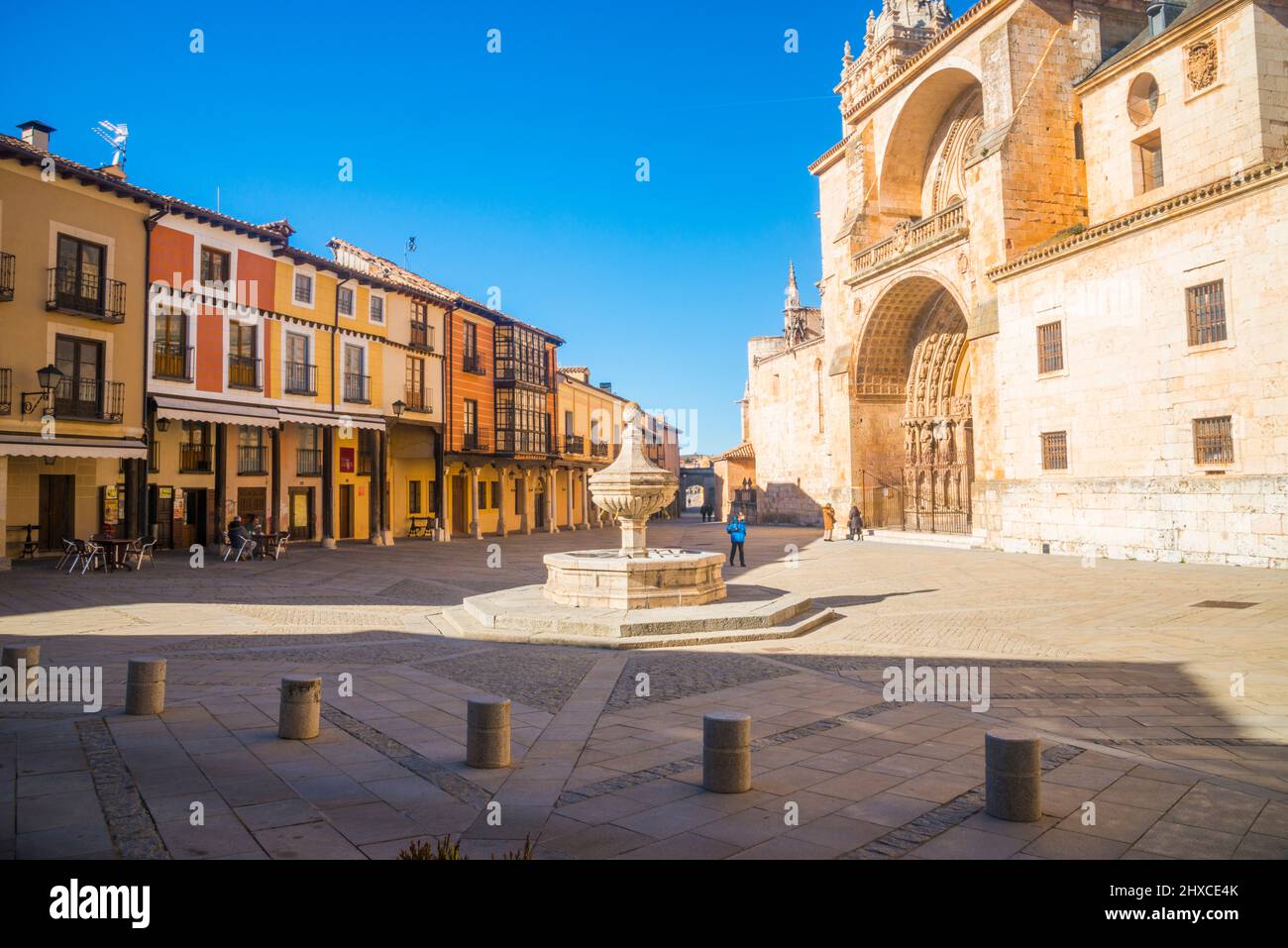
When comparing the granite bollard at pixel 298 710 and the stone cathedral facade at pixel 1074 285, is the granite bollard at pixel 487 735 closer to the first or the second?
the granite bollard at pixel 298 710

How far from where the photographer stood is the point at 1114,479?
60.4 ft

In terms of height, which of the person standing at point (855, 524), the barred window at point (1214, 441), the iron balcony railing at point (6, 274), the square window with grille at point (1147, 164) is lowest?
the person standing at point (855, 524)

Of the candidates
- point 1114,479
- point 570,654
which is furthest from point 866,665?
point 1114,479

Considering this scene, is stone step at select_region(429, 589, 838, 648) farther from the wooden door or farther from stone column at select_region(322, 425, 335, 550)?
stone column at select_region(322, 425, 335, 550)

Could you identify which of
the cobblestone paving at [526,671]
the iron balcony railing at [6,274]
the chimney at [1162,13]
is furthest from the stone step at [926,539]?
the iron balcony railing at [6,274]

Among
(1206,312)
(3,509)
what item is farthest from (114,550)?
(1206,312)

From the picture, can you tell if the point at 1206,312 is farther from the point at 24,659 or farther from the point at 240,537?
the point at 240,537

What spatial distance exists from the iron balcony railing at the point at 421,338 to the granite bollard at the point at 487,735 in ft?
87.0

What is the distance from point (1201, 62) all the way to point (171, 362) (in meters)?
26.6

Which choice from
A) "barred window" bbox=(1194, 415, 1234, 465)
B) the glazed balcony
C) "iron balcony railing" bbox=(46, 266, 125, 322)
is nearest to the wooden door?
"iron balcony railing" bbox=(46, 266, 125, 322)

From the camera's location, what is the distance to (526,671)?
8453 mm

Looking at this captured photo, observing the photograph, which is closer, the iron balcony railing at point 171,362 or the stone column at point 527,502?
the iron balcony railing at point 171,362

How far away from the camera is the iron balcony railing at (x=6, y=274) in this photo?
1691cm
